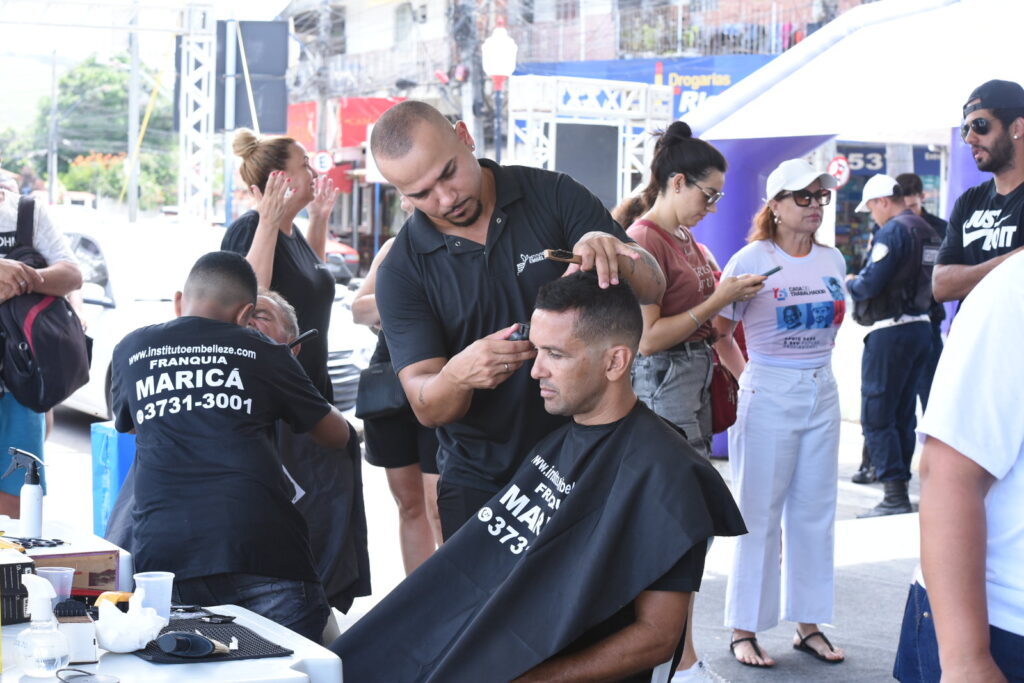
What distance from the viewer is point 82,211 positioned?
9.45 m

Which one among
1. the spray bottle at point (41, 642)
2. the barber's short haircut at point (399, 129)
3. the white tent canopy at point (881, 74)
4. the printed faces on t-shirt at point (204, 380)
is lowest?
the spray bottle at point (41, 642)

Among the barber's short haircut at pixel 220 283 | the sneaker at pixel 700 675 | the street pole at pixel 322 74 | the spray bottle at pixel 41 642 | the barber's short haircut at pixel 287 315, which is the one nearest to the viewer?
the spray bottle at pixel 41 642

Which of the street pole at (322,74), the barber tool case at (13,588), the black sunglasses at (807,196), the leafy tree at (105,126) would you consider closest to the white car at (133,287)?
the black sunglasses at (807,196)

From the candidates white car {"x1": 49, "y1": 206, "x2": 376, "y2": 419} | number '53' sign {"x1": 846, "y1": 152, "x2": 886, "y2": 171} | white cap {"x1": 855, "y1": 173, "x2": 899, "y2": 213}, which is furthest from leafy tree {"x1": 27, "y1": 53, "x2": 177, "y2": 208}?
white cap {"x1": 855, "y1": 173, "x2": 899, "y2": 213}

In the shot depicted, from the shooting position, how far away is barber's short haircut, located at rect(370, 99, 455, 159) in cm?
288

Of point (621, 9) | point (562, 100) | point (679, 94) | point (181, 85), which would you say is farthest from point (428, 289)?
point (621, 9)

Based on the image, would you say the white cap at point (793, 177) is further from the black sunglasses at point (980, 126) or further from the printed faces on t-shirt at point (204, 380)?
the printed faces on t-shirt at point (204, 380)

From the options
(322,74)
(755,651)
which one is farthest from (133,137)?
(755,651)

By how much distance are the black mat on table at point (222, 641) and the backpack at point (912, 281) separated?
206 inches

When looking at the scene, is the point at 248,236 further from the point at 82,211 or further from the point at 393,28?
the point at 393,28

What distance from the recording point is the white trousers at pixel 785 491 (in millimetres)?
4344

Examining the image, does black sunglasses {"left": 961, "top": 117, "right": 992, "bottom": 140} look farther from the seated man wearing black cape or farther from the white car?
the white car

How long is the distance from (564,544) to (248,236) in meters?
2.36

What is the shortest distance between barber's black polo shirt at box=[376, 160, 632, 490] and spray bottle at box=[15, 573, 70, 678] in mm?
1181
